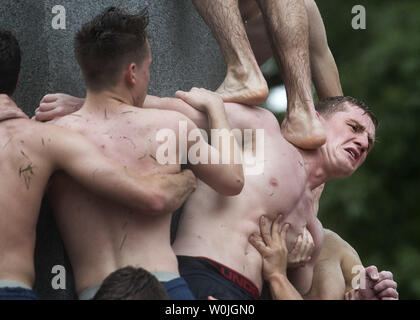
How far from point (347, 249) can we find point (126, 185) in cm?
178

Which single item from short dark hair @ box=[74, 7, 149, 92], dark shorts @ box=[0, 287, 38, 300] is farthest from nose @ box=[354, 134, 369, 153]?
dark shorts @ box=[0, 287, 38, 300]

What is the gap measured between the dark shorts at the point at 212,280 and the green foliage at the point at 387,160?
5.29 m

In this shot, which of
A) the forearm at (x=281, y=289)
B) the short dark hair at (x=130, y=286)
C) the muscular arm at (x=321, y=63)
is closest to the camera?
the short dark hair at (x=130, y=286)

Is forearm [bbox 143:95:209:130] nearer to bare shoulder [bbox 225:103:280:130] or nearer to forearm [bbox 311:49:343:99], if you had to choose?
bare shoulder [bbox 225:103:280:130]

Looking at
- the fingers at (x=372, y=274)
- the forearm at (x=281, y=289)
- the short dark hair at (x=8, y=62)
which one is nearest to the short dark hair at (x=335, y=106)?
the fingers at (x=372, y=274)

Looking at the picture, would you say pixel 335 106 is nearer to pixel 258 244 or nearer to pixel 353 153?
pixel 353 153

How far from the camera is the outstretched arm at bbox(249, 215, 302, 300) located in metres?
3.84

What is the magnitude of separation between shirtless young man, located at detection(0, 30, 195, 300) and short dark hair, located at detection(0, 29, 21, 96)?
0.78 ft

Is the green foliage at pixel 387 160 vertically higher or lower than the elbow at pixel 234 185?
higher

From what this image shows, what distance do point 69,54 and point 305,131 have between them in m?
1.20

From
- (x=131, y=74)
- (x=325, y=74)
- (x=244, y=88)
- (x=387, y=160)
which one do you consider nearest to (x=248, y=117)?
(x=244, y=88)

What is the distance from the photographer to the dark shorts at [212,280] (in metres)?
3.59

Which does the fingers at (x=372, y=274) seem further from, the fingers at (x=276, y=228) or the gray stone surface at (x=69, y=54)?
the gray stone surface at (x=69, y=54)

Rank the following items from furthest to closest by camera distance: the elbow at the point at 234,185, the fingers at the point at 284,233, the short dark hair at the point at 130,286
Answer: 1. the fingers at the point at 284,233
2. the elbow at the point at 234,185
3. the short dark hair at the point at 130,286
